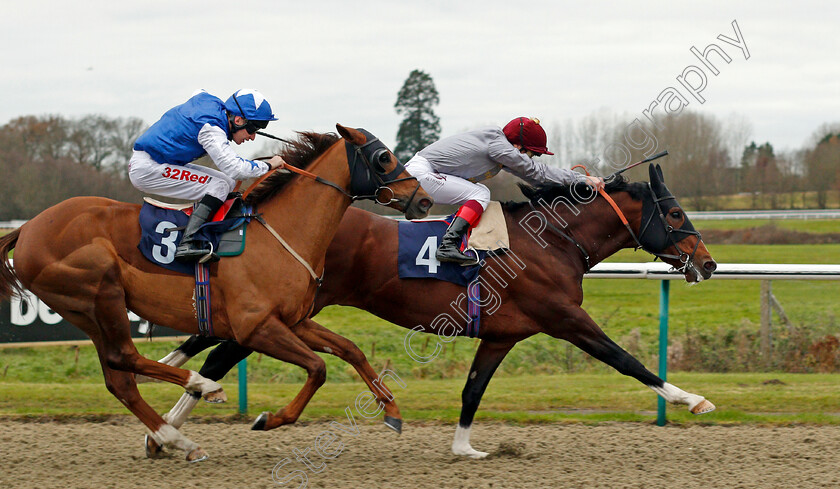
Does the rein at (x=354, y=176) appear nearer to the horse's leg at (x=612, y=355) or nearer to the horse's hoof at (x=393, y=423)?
the horse's hoof at (x=393, y=423)

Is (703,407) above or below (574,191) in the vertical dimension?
below

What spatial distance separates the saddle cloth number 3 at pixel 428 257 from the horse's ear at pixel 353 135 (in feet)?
2.52

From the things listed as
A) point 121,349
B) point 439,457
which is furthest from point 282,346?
point 439,457

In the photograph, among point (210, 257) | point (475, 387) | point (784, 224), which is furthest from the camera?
point (784, 224)

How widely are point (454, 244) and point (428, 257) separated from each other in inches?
6.9

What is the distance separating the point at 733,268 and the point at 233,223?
364cm

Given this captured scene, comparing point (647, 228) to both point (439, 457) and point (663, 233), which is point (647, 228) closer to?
point (663, 233)

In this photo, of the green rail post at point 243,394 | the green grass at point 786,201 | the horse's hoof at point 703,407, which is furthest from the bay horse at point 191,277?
the green grass at point 786,201

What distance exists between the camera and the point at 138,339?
7.95 m

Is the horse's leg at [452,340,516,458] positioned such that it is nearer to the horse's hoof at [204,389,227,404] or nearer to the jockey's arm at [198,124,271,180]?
the horse's hoof at [204,389,227,404]

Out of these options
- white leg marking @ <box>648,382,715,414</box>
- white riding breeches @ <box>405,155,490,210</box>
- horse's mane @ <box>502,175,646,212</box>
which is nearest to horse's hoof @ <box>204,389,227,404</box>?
white riding breeches @ <box>405,155,490,210</box>

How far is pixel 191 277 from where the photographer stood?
14.2 feet

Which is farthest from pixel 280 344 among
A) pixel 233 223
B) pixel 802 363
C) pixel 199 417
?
pixel 802 363

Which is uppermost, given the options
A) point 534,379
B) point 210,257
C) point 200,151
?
point 200,151
